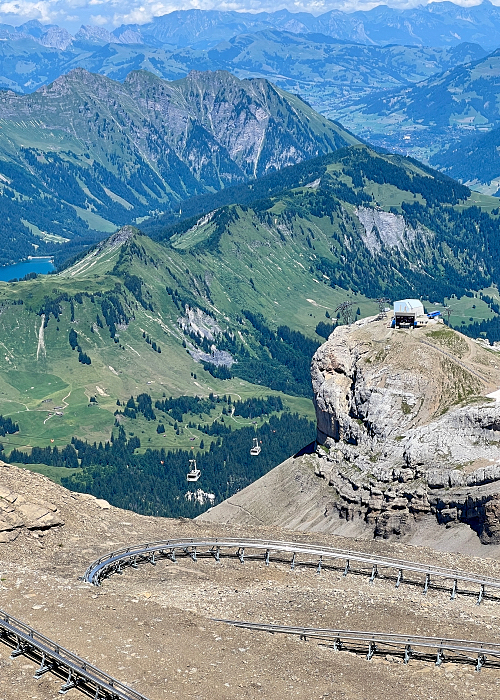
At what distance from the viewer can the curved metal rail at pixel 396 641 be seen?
86.3 m

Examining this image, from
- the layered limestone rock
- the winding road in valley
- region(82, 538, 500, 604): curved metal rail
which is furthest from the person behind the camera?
region(82, 538, 500, 604): curved metal rail

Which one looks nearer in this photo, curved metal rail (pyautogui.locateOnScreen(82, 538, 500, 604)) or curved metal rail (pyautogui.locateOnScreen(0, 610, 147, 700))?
curved metal rail (pyautogui.locateOnScreen(0, 610, 147, 700))

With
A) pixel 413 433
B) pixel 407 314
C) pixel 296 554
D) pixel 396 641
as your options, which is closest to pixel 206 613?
pixel 396 641

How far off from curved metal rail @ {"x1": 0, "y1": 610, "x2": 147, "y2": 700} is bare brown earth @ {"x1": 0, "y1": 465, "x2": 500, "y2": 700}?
100 centimetres

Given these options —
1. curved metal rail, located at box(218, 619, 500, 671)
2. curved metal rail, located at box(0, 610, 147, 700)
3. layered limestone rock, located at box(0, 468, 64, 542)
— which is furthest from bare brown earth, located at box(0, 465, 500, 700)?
curved metal rail, located at box(218, 619, 500, 671)

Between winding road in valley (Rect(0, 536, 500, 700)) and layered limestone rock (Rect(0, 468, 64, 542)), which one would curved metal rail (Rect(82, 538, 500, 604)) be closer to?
winding road in valley (Rect(0, 536, 500, 700))

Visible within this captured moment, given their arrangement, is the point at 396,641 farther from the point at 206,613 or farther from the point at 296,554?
the point at 296,554

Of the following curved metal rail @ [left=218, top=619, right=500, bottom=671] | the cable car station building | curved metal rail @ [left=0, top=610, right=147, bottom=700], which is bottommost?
curved metal rail @ [left=218, top=619, right=500, bottom=671]

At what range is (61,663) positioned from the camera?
7462 cm

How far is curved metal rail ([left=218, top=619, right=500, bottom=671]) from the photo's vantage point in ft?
283

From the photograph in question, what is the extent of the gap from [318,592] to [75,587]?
2539 cm

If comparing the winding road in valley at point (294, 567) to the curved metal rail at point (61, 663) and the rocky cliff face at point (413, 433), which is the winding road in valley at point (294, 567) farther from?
the rocky cliff face at point (413, 433)

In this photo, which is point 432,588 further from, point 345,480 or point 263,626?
point 345,480

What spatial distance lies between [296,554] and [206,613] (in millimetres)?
24625
